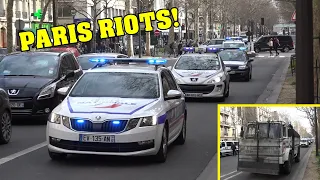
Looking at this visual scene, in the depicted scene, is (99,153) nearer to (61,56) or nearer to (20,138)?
(20,138)

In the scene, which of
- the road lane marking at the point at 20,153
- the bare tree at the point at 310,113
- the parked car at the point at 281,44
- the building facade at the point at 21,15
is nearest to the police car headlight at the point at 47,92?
the road lane marking at the point at 20,153

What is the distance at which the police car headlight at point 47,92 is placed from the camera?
13.5 metres

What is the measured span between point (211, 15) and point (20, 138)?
9101 cm

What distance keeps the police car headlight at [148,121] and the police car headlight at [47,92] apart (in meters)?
5.51

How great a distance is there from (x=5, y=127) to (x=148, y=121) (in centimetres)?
344

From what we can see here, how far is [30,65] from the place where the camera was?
1475 centimetres

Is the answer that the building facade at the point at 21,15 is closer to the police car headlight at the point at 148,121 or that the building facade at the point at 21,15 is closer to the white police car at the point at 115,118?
the white police car at the point at 115,118

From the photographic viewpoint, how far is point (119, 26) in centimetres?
4866

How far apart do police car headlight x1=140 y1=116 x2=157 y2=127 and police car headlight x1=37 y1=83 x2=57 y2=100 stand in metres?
5.51

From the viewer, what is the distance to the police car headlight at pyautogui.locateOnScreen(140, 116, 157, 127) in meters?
8.49

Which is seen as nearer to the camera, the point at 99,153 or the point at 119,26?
the point at 99,153

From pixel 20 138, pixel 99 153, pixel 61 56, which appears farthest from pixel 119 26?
pixel 99 153

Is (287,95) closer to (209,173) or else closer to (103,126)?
(209,173)
